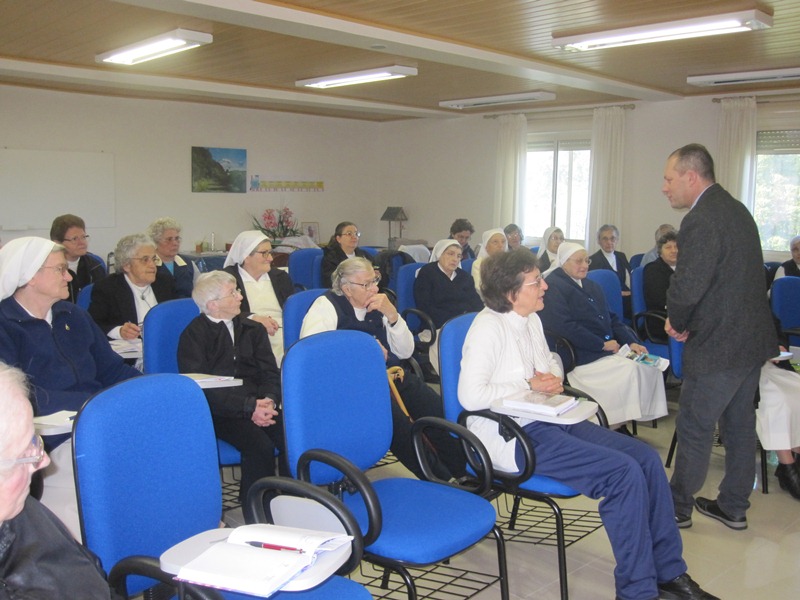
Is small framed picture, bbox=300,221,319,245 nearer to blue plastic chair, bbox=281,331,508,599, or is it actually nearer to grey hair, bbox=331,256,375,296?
grey hair, bbox=331,256,375,296

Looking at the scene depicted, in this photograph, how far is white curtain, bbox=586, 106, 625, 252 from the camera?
9.03 m

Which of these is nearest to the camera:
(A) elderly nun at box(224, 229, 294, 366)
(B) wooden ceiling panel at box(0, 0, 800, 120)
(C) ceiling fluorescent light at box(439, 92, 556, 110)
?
(A) elderly nun at box(224, 229, 294, 366)

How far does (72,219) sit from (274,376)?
8.06 feet

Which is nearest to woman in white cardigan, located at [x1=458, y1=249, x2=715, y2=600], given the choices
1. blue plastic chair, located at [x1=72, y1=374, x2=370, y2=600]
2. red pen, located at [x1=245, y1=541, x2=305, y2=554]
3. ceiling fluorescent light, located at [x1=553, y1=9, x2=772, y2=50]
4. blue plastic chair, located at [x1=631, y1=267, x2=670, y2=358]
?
blue plastic chair, located at [x1=72, y1=374, x2=370, y2=600]

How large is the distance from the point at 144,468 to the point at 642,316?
3.98 meters

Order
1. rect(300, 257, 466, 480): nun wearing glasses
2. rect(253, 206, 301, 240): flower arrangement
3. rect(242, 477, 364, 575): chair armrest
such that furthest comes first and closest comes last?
rect(253, 206, 301, 240): flower arrangement < rect(300, 257, 466, 480): nun wearing glasses < rect(242, 477, 364, 575): chair armrest

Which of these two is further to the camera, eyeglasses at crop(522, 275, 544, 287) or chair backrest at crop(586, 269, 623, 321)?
chair backrest at crop(586, 269, 623, 321)

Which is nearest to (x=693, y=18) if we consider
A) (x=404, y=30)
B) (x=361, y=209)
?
(x=404, y=30)

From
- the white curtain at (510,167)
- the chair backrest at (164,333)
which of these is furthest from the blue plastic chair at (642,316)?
the white curtain at (510,167)

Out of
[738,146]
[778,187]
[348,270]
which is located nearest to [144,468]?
[348,270]

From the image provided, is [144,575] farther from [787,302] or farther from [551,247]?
[551,247]

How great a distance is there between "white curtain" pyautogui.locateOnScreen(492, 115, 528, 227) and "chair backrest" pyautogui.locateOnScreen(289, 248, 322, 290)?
433 centimetres

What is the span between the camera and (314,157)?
1123 centimetres

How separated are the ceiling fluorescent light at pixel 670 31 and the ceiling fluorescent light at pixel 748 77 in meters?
1.96
